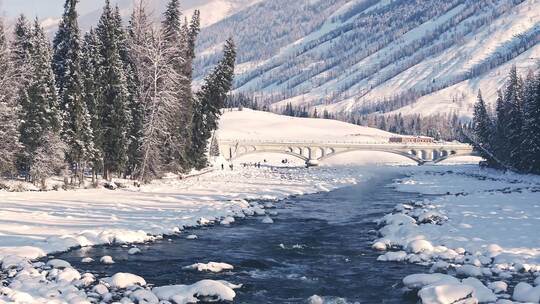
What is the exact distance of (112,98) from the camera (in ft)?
189

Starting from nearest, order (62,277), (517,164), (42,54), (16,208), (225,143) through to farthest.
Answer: (62,277), (16,208), (42,54), (517,164), (225,143)

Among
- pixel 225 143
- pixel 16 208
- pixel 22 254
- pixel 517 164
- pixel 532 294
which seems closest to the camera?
pixel 532 294

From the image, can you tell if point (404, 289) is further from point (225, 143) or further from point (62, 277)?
point (225, 143)

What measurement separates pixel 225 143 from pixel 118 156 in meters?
107

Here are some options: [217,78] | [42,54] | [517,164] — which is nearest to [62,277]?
[42,54]

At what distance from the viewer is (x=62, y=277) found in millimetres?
20234

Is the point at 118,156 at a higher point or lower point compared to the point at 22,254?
higher

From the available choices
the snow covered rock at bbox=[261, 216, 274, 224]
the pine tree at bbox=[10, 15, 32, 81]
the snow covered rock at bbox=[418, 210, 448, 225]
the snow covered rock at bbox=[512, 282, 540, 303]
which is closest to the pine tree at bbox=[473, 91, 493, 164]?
the snow covered rock at bbox=[418, 210, 448, 225]

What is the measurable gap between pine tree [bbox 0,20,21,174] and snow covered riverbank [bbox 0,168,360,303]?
338 cm

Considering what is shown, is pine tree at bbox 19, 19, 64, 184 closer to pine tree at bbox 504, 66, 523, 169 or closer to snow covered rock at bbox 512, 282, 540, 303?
snow covered rock at bbox 512, 282, 540, 303

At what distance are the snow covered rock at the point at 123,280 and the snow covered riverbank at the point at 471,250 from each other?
31.5 feet

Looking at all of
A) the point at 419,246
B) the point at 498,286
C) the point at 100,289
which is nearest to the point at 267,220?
the point at 419,246

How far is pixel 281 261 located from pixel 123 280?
789 cm

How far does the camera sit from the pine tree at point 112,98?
56.6 m
